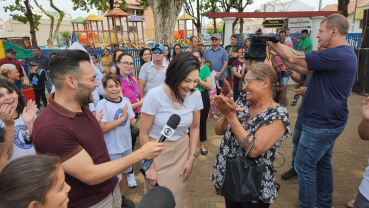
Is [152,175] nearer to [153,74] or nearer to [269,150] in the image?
[269,150]

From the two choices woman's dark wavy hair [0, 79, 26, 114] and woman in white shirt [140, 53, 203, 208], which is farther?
woman's dark wavy hair [0, 79, 26, 114]

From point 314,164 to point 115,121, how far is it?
2.52 metres

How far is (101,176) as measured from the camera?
1541 millimetres

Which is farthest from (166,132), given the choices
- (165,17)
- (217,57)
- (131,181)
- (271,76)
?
(165,17)

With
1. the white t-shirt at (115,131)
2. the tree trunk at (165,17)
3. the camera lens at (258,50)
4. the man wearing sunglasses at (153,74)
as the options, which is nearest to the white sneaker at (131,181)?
the white t-shirt at (115,131)

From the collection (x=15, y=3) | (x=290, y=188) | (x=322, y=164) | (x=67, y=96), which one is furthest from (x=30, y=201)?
(x=15, y=3)

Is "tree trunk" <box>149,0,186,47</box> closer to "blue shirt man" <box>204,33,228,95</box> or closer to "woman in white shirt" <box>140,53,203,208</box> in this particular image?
"blue shirt man" <box>204,33,228,95</box>

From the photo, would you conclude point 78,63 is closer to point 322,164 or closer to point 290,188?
point 322,164

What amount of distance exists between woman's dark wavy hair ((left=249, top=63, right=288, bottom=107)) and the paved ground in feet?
6.10

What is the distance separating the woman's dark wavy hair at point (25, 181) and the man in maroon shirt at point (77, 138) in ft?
0.81

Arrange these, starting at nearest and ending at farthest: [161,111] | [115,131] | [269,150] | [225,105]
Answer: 1. [225,105]
2. [269,150]
3. [161,111]
4. [115,131]

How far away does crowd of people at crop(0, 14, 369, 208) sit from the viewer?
4.38 feet

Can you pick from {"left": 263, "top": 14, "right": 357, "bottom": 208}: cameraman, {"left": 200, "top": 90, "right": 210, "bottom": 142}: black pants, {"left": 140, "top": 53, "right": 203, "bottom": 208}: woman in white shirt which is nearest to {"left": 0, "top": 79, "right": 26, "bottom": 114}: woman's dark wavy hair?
{"left": 140, "top": 53, "right": 203, "bottom": 208}: woman in white shirt

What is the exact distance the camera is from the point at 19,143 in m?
2.23
